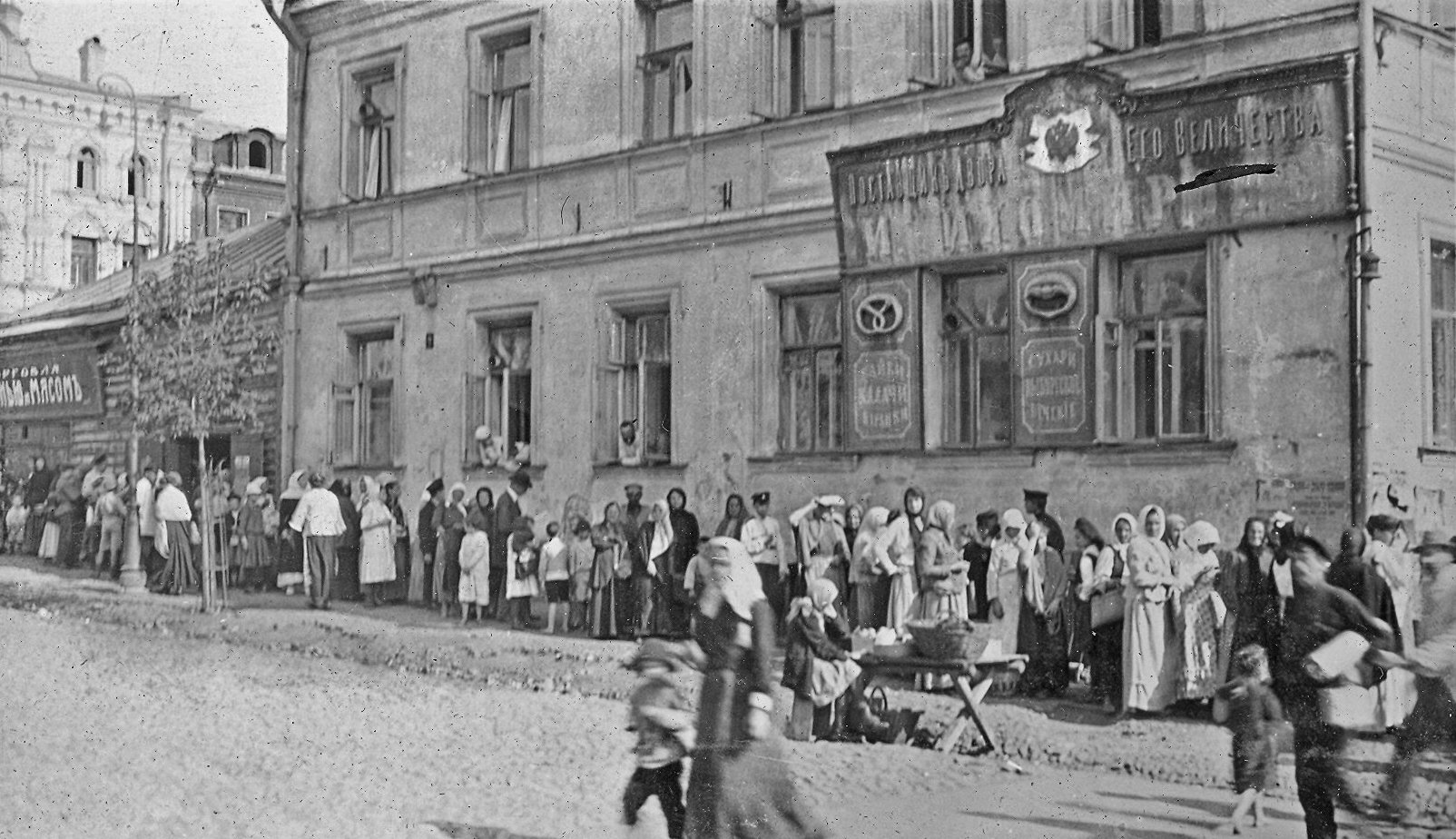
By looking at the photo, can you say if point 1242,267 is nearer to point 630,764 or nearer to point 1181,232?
point 1181,232

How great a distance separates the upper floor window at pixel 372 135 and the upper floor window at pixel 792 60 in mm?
1958

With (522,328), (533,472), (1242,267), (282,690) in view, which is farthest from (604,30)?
(282,690)

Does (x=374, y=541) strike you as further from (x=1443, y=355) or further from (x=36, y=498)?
(x=1443, y=355)

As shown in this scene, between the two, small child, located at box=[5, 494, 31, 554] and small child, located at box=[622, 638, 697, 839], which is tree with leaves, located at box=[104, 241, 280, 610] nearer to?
small child, located at box=[5, 494, 31, 554]

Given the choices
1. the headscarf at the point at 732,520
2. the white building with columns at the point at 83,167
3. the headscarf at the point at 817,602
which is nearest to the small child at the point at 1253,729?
the headscarf at the point at 817,602

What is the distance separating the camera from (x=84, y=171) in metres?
7.14

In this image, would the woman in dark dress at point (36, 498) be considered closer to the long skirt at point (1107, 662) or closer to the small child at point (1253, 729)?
the long skirt at point (1107, 662)

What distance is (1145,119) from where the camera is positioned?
4.82 m

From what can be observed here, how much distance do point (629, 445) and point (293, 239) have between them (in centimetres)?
217

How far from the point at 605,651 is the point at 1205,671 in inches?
91.5

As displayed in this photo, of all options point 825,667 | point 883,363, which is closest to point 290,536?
point 825,667

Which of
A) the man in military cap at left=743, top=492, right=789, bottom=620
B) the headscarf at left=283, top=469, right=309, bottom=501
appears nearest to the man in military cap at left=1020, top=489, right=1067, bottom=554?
the man in military cap at left=743, top=492, right=789, bottom=620

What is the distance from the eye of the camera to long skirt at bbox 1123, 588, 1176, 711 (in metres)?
4.88

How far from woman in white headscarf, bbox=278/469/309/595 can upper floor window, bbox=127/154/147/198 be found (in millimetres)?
1625
